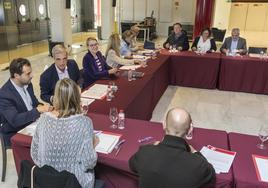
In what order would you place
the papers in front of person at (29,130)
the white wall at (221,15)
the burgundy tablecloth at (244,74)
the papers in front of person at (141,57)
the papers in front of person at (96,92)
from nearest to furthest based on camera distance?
the papers in front of person at (29,130)
the papers in front of person at (96,92)
the papers in front of person at (141,57)
the burgundy tablecloth at (244,74)
the white wall at (221,15)

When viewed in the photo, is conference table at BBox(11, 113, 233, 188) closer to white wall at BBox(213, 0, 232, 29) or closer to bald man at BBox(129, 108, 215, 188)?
bald man at BBox(129, 108, 215, 188)

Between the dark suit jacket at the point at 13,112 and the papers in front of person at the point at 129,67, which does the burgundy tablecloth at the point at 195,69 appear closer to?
the papers in front of person at the point at 129,67

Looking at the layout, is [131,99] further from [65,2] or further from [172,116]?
[65,2]

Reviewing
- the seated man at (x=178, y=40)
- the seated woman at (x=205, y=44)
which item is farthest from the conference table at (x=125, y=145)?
the seated man at (x=178, y=40)

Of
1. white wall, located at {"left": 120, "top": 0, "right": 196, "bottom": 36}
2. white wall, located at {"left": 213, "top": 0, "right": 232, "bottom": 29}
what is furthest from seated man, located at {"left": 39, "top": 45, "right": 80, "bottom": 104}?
white wall, located at {"left": 213, "top": 0, "right": 232, "bottom": 29}

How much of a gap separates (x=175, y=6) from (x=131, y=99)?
12.8m

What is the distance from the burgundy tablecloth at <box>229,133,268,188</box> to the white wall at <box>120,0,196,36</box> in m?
13.2

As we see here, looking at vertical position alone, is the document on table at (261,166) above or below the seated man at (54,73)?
below

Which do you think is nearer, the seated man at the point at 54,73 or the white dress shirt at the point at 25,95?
the white dress shirt at the point at 25,95

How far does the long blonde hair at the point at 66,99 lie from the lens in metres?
1.86

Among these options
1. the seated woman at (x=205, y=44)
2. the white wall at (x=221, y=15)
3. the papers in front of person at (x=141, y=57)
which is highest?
the white wall at (x=221, y=15)

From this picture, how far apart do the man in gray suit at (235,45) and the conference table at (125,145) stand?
164 inches

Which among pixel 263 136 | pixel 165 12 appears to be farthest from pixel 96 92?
pixel 165 12

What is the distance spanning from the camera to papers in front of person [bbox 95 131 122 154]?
2062 millimetres
